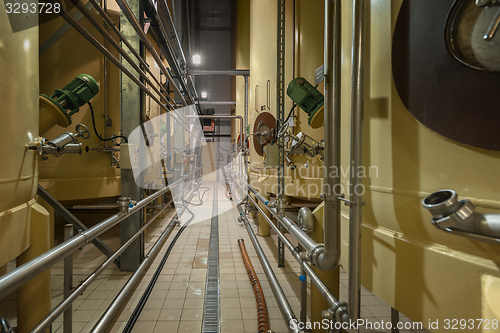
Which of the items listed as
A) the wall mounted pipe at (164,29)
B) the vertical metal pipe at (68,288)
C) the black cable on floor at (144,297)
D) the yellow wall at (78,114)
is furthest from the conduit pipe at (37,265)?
the wall mounted pipe at (164,29)

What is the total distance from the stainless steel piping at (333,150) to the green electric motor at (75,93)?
6.30ft

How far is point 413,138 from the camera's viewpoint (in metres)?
0.77

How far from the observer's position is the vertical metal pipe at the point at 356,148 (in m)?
0.86

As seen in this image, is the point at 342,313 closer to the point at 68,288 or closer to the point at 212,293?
the point at 68,288

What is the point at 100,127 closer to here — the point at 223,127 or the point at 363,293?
the point at 363,293

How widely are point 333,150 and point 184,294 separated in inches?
73.6

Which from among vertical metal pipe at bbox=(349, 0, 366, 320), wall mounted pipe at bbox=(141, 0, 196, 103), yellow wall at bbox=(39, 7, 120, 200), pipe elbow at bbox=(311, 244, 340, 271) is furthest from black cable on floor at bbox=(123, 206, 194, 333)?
wall mounted pipe at bbox=(141, 0, 196, 103)

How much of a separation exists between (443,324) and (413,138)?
1.80 ft

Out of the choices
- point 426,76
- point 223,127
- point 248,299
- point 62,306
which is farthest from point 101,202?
point 223,127

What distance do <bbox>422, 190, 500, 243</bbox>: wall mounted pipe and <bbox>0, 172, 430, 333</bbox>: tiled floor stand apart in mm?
1513

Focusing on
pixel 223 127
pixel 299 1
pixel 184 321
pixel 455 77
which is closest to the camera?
pixel 455 77

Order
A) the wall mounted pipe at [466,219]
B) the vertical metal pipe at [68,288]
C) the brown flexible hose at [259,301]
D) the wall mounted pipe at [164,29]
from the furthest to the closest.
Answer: the wall mounted pipe at [164,29] → the brown flexible hose at [259,301] → the vertical metal pipe at [68,288] → the wall mounted pipe at [466,219]

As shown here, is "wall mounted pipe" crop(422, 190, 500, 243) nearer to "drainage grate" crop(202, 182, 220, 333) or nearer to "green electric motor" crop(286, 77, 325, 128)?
"green electric motor" crop(286, 77, 325, 128)

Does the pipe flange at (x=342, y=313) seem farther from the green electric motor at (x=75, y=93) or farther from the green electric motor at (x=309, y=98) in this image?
the green electric motor at (x=75, y=93)
